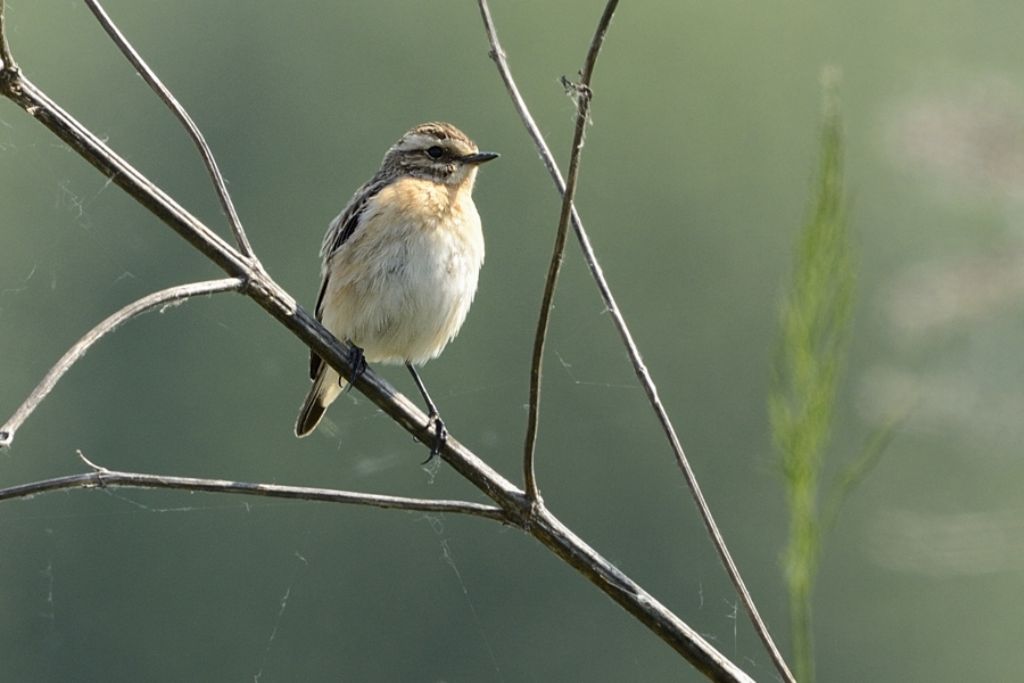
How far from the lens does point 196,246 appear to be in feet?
7.29

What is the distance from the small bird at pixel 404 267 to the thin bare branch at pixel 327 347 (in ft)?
6.93

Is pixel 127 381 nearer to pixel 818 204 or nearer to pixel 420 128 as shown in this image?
pixel 420 128

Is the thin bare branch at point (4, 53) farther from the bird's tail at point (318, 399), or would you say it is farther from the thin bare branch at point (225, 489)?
the bird's tail at point (318, 399)

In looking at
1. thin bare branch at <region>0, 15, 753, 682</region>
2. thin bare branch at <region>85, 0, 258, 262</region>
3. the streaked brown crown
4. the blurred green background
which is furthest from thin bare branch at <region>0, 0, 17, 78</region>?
the blurred green background

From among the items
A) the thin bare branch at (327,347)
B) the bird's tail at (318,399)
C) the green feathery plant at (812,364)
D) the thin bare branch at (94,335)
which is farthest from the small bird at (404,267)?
the green feathery plant at (812,364)

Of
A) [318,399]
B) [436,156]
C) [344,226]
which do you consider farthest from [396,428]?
[344,226]

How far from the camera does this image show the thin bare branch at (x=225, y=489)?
191cm

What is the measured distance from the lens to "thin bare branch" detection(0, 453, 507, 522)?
1908mm

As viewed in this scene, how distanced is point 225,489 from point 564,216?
0.60 metres

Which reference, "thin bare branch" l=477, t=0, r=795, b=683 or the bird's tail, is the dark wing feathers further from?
"thin bare branch" l=477, t=0, r=795, b=683

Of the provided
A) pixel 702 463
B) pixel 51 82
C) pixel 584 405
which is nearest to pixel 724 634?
pixel 702 463

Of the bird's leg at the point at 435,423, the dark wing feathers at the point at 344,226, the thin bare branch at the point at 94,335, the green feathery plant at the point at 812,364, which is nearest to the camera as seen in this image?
the thin bare branch at the point at 94,335

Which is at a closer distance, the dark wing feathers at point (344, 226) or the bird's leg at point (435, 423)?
the bird's leg at point (435, 423)

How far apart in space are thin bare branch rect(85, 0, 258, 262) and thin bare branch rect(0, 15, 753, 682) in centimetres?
3
